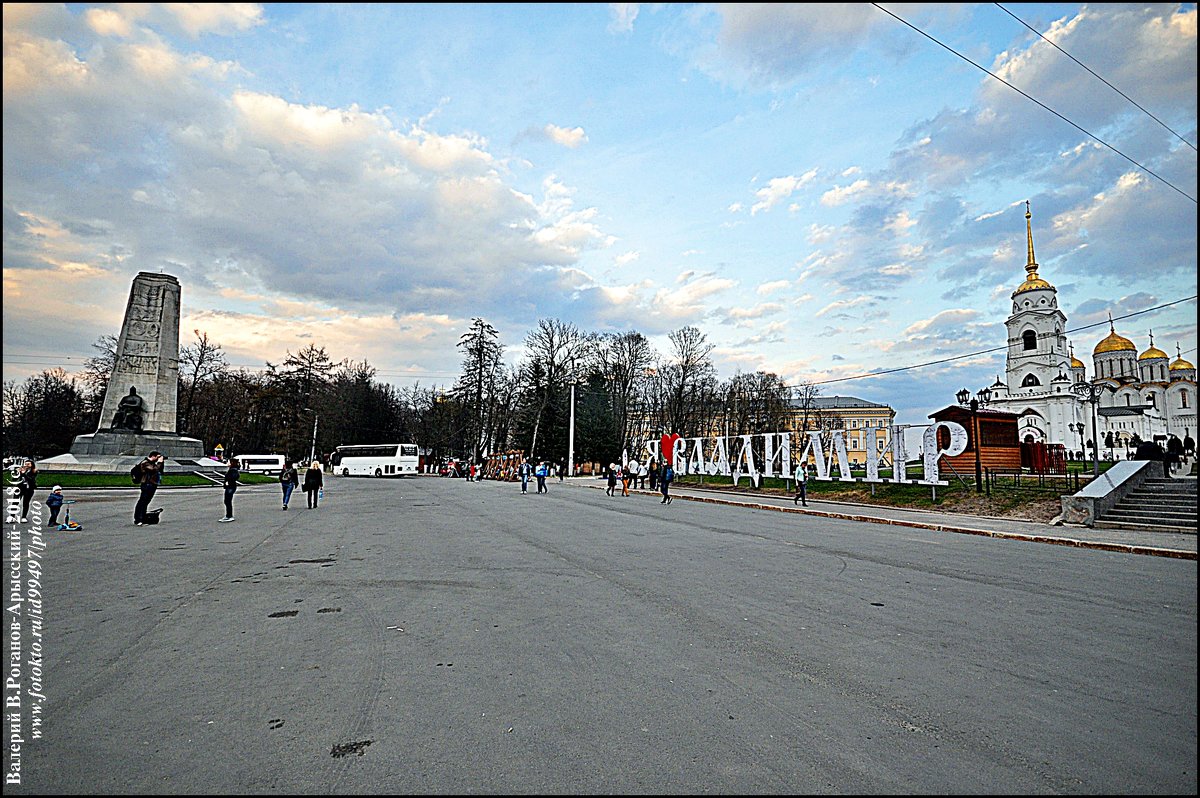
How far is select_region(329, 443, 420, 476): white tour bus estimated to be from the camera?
229ft

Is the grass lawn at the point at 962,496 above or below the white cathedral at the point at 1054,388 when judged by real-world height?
below

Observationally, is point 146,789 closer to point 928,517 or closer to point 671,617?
point 671,617

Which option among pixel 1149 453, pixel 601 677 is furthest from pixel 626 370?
pixel 601 677

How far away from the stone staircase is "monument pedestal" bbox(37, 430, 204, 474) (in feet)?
135

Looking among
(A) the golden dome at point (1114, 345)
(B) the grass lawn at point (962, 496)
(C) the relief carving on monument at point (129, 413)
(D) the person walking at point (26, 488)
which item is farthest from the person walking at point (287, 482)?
(A) the golden dome at point (1114, 345)

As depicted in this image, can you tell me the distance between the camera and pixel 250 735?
4.18 m

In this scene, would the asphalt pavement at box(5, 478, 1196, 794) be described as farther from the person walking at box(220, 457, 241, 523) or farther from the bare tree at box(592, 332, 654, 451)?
the bare tree at box(592, 332, 654, 451)

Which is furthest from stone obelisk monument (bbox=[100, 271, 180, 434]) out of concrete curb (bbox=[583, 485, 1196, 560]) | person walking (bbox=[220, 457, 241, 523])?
concrete curb (bbox=[583, 485, 1196, 560])

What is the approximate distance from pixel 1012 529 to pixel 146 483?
72.1 ft

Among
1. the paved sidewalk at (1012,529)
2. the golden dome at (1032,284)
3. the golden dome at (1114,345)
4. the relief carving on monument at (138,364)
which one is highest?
the golden dome at (1032,284)

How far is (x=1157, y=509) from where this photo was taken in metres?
18.3

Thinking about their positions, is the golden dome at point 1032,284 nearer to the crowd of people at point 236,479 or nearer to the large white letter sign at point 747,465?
the crowd of people at point 236,479

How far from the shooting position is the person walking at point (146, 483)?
1595cm

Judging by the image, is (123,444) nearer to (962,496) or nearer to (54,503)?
(54,503)
